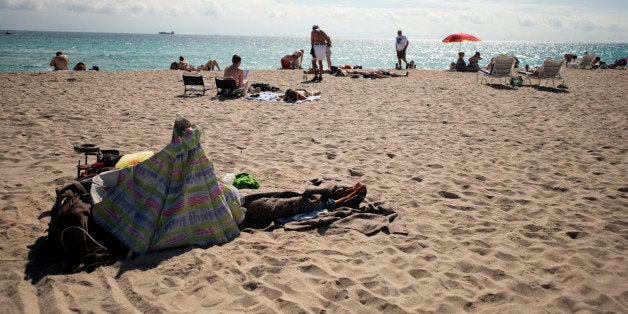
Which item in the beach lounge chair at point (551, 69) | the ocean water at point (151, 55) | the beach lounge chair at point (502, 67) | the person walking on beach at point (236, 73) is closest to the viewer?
the person walking on beach at point (236, 73)

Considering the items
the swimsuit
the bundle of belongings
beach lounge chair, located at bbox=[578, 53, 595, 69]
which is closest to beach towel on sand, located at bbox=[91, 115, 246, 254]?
the bundle of belongings

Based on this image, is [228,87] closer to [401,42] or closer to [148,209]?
[148,209]

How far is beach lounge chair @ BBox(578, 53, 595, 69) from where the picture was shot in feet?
75.3

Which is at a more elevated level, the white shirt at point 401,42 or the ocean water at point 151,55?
the ocean water at point 151,55

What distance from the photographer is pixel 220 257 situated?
329 cm

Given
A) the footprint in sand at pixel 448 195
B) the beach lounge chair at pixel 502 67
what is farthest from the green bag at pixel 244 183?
the beach lounge chair at pixel 502 67

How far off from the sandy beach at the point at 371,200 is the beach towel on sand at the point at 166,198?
0.65 ft

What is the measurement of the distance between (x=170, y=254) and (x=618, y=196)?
511cm

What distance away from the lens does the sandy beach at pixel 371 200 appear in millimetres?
2850

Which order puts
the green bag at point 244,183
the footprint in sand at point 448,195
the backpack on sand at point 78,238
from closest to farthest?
the backpack on sand at point 78,238 → the green bag at point 244,183 → the footprint in sand at point 448,195

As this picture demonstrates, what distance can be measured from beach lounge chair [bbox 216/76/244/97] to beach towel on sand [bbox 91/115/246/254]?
7475 mm

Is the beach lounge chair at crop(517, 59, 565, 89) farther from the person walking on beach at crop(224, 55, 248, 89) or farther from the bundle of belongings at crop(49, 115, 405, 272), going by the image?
the bundle of belongings at crop(49, 115, 405, 272)

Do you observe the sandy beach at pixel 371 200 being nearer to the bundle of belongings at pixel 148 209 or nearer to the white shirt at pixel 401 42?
the bundle of belongings at pixel 148 209

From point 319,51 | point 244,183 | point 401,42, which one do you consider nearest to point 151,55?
point 401,42
